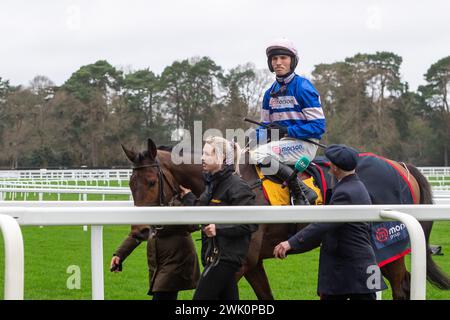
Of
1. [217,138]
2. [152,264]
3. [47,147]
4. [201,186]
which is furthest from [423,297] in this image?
[47,147]

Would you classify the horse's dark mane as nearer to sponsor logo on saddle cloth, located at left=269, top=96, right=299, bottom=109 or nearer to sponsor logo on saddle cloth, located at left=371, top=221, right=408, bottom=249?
sponsor logo on saddle cloth, located at left=269, top=96, right=299, bottom=109

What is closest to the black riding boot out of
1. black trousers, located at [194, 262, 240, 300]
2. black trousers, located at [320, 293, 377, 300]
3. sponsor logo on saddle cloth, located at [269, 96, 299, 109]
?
sponsor logo on saddle cloth, located at [269, 96, 299, 109]

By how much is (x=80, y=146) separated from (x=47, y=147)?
8.68 feet

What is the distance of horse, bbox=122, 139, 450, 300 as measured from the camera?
3.95 meters

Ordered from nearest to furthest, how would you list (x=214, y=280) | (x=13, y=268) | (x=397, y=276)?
(x=13, y=268) < (x=214, y=280) < (x=397, y=276)

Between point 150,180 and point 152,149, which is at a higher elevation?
point 152,149

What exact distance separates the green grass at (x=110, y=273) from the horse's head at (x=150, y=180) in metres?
1.03

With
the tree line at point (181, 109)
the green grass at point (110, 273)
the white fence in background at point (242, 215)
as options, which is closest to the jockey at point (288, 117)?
the green grass at point (110, 273)

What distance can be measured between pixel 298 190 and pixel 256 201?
0.30 m

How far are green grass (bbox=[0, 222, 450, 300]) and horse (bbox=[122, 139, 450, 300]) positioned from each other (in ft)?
3.67

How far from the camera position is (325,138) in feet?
120

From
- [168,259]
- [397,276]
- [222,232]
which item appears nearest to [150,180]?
[168,259]

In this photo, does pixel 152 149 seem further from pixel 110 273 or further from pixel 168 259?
pixel 110 273

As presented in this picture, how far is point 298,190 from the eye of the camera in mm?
4195
